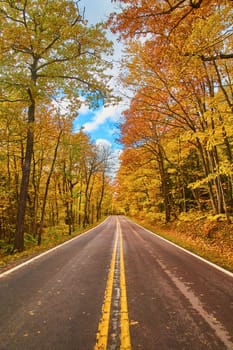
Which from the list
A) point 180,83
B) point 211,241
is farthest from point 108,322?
point 180,83

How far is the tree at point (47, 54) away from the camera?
27.5 ft

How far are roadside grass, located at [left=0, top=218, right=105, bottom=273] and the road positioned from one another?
115cm

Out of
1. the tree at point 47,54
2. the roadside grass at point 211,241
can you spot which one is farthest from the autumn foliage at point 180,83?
the tree at point 47,54

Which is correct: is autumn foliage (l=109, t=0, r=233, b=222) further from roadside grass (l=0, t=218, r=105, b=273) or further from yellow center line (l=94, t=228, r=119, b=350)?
roadside grass (l=0, t=218, r=105, b=273)

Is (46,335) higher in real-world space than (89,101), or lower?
lower

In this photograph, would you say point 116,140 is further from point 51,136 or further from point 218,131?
point 218,131

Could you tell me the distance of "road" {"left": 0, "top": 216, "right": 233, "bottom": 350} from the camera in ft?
9.62

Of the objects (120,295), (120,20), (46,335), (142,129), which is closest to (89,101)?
(120,20)

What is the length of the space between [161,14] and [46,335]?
272 inches

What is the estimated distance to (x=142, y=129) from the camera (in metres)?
17.0

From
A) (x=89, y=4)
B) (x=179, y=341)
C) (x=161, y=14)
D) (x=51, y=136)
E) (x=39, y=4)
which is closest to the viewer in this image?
(x=179, y=341)

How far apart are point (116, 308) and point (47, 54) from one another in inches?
381

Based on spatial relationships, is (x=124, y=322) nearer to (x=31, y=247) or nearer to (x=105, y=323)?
(x=105, y=323)

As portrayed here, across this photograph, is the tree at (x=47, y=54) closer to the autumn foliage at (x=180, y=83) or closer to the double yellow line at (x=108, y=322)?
the autumn foliage at (x=180, y=83)
